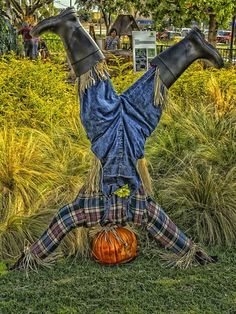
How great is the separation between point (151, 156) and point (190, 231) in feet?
4.02

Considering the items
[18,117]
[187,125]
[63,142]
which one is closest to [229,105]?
[187,125]

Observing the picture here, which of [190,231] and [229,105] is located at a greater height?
[229,105]

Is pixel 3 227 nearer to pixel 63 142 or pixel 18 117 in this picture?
pixel 63 142

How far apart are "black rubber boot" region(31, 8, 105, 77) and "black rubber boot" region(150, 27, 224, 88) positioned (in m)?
0.40

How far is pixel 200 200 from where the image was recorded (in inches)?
175

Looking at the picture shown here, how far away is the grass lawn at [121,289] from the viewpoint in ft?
10.6

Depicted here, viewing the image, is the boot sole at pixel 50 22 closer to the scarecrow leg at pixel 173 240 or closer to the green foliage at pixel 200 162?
the scarecrow leg at pixel 173 240

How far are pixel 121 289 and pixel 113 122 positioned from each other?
3.51 ft

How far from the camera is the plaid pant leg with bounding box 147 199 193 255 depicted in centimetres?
367

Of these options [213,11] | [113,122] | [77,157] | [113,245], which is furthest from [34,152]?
[213,11]

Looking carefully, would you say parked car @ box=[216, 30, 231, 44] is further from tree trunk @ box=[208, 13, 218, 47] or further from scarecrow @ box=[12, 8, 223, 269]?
scarecrow @ box=[12, 8, 223, 269]

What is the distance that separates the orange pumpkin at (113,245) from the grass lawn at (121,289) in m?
0.06

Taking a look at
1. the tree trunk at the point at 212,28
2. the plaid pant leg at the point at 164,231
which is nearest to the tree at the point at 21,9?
the tree trunk at the point at 212,28

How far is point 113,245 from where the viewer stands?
3.69 metres
